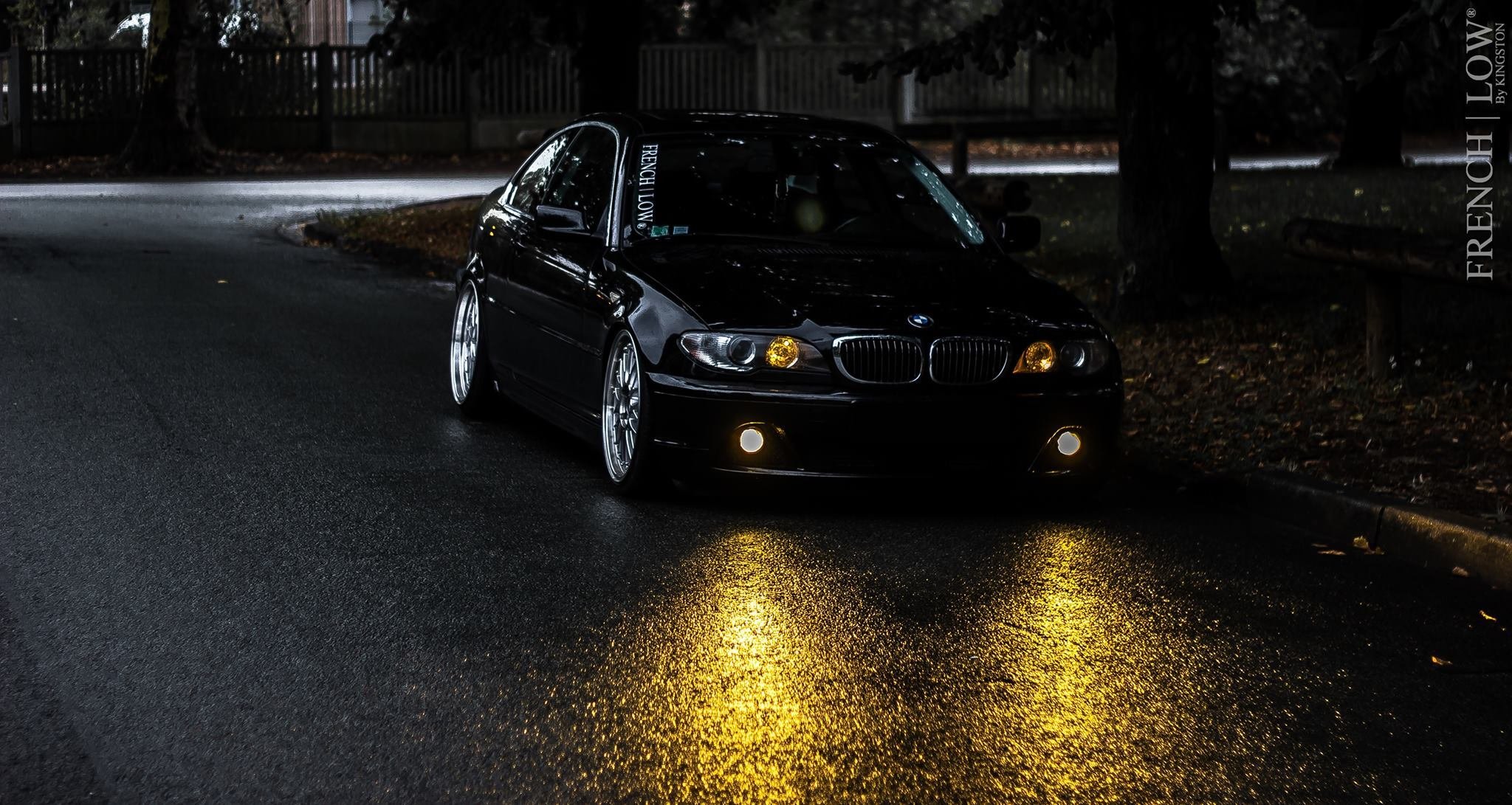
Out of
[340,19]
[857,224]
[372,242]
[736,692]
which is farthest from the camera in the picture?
[340,19]

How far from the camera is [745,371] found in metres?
7.60

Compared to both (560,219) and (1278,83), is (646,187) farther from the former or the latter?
(1278,83)

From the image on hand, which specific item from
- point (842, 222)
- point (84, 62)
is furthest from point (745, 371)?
point (84, 62)

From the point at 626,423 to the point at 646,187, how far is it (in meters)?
1.18

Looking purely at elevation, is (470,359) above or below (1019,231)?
below

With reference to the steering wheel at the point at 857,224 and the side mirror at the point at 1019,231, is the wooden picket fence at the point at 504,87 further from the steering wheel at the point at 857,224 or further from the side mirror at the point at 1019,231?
the steering wheel at the point at 857,224

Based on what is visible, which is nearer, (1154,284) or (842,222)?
(842,222)

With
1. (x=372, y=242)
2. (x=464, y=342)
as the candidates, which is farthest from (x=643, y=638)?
(x=372, y=242)

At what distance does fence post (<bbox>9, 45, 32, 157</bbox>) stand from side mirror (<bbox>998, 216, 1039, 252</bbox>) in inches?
1027

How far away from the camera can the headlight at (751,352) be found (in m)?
7.57

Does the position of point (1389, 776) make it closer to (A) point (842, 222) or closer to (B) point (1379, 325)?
(A) point (842, 222)

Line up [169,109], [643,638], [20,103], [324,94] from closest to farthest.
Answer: [643,638], [169,109], [20,103], [324,94]

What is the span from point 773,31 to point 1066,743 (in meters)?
35.2

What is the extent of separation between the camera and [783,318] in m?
7.63
